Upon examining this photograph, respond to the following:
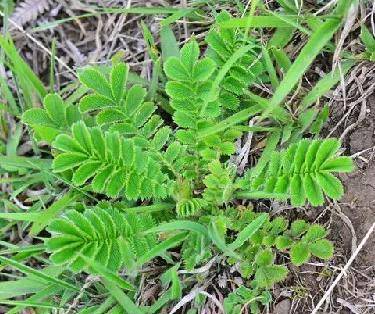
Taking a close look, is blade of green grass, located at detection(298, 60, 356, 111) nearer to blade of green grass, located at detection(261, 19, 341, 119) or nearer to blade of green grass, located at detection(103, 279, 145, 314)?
blade of green grass, located at detection(261, 19, 341, 119)

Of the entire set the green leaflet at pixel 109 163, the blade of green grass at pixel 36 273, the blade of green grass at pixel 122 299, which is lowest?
the blade of green grass at pixel 122 299

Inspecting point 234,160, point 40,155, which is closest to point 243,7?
point 234,160

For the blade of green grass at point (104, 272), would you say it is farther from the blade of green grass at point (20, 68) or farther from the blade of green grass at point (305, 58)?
the blade of green grass at point (20, 68)

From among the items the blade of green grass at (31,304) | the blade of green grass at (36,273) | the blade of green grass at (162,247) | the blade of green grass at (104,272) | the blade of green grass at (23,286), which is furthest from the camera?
the blade of green grass at (23,286)

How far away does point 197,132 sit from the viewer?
205cm

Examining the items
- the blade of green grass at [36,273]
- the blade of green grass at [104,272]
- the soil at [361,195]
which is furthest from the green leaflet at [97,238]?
the soil at [361,195]

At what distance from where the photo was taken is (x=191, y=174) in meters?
2.10

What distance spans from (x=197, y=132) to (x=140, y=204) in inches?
15.0

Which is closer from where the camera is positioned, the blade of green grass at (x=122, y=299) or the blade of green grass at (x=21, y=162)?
the blade of green grass at (x=122, y=299)

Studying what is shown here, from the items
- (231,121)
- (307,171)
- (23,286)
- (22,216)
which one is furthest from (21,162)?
(307,171)

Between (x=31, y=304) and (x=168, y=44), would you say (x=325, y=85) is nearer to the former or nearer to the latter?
(x=168, y=44)

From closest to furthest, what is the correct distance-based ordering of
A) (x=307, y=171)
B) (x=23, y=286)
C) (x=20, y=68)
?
(x=307, y=171) < (x=23, y=286) < (x=20, y=68)

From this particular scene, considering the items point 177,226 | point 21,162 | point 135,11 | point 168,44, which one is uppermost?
point 135,11

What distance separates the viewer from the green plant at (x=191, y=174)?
72.8 inches
